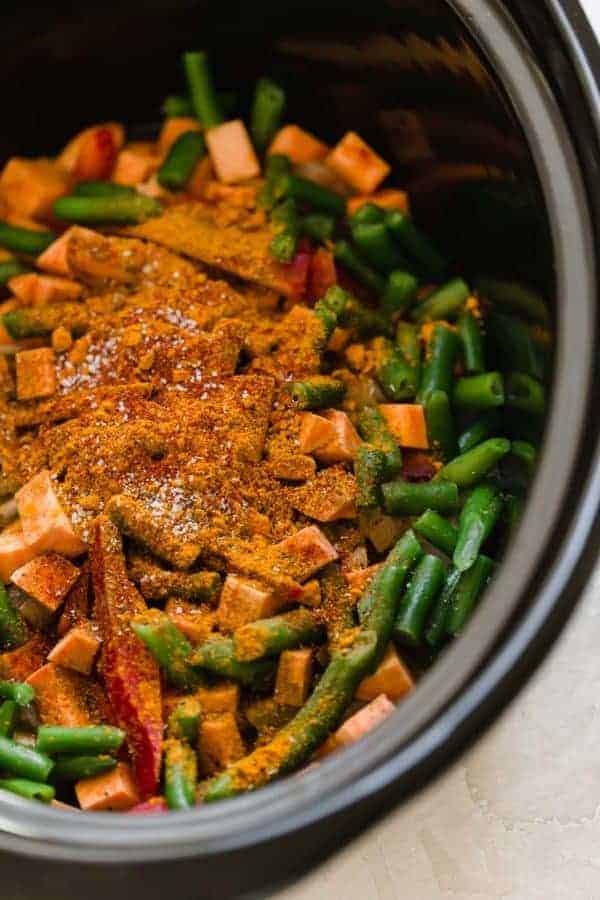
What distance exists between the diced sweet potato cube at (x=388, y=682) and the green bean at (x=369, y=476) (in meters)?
0.30

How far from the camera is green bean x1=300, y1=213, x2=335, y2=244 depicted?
2381 millimetres

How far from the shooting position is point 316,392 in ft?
6.87

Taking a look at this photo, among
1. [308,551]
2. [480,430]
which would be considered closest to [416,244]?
[480,430]

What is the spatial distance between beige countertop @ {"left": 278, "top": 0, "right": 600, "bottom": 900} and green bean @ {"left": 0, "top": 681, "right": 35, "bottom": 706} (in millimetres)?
598

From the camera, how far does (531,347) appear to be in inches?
81.5

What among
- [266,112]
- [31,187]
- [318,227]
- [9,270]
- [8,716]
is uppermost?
[266,112]

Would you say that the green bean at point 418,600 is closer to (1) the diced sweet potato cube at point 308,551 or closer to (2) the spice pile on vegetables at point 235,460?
(2) the spice pile on vegetables at point 235,460

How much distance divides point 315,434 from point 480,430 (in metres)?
0.34

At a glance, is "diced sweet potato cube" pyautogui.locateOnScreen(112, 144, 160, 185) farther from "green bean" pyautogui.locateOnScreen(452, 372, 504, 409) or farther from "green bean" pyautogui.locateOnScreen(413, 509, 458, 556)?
"green bean" pyautogui.locateOnScreen(413, 509, 458, 556)

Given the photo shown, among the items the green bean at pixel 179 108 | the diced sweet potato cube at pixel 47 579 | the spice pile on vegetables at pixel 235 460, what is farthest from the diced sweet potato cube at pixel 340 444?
the green bean at pixel 179 108

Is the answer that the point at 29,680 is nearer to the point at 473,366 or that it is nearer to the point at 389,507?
the point at 389,507

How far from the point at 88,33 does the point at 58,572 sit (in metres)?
1.28

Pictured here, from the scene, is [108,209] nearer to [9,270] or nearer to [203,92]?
[9,270]

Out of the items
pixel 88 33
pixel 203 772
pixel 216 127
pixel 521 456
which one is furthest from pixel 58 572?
pixel 88 33
